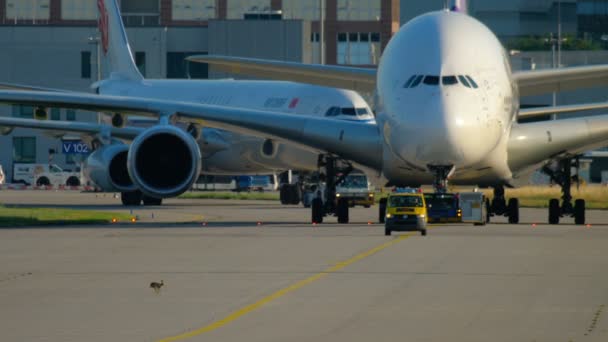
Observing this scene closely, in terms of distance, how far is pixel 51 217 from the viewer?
3425cm

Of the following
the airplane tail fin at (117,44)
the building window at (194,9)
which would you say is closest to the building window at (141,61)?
the building window at (194,9)

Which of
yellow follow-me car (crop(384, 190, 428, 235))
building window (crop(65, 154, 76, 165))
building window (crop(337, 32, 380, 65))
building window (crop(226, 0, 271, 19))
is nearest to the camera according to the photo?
yellow follow-me car (crop(384, 190, 428, 235))

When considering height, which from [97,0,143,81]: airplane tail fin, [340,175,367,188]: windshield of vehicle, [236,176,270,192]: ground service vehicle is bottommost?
[236,176,270,192]: ground service vehicle

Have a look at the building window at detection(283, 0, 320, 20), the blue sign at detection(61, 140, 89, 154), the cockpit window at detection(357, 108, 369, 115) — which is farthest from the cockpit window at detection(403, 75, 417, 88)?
the building window at detection(283, 0, 320, 20)

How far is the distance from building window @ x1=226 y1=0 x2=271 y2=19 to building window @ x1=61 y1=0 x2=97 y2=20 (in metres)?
9.08

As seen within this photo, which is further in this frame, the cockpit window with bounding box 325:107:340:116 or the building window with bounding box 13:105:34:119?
the building window with bounding box 13:105:34:119

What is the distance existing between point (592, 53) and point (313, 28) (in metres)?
23.5

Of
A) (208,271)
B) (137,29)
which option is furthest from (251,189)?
(208,271)

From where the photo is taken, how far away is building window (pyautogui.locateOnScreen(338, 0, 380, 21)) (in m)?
94.9

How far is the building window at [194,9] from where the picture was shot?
9531 cm

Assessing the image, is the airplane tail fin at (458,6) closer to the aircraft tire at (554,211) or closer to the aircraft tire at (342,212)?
the aircraft tire at (554,211)

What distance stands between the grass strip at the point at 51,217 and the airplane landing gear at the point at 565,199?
10.0 metres

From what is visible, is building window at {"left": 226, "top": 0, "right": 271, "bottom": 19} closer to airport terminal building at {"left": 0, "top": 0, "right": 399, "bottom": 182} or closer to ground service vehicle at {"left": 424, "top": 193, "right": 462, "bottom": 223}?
airport terminal building at {"left": 0, "top": 0, "right": 399, "bottom": 182}

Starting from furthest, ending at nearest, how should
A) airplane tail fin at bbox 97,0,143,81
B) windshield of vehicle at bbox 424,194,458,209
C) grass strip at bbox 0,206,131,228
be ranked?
airplane tail fin at bbox 97,0,143,81 < grass strip at bbox 0,206,131,228 < windshield of vehicle at bbox 424,194,458,209
